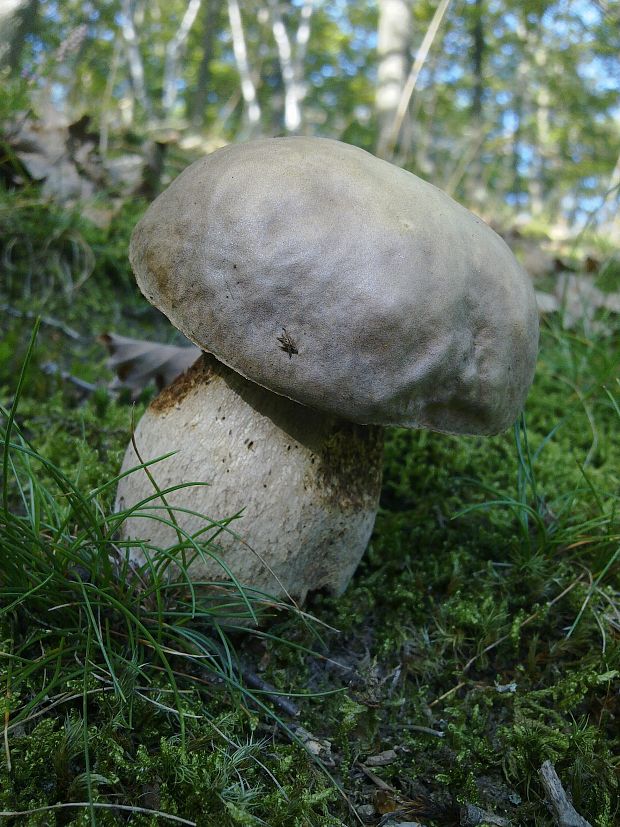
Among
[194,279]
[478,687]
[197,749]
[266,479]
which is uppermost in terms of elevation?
[194,279]

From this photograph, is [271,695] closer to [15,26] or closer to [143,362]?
[143,362]

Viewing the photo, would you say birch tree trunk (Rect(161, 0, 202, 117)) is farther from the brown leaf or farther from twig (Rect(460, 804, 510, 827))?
twig (Rect(460, 804, 510, 827))

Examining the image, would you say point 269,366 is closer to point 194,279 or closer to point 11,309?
point 194,279

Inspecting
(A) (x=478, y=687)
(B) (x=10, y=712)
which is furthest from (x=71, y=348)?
(A) (x=478, y=687)

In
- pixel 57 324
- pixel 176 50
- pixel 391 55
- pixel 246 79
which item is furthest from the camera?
pixel 176 50

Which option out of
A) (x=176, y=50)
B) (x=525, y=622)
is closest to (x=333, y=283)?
(x=525, y=622)

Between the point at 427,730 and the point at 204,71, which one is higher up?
the point at 427,730
